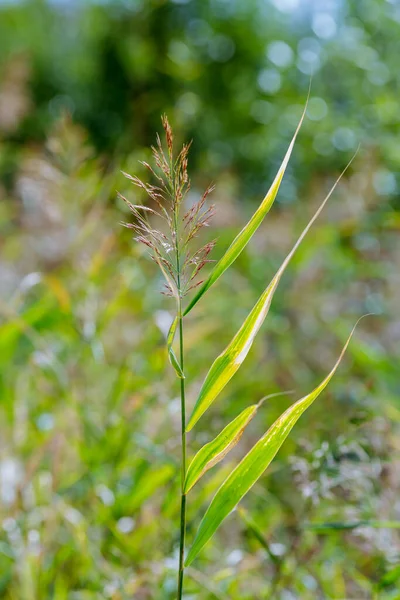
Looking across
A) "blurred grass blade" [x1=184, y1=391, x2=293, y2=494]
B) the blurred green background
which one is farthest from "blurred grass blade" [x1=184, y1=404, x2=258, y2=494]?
the blurred green background

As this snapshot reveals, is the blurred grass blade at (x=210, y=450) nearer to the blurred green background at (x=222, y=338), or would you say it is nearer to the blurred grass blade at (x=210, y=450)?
the blurred grass blade at (x=210, y=450)

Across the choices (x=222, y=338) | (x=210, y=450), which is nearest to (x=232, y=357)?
(x=210, y=450)

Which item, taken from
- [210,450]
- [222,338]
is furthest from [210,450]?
[222,338]

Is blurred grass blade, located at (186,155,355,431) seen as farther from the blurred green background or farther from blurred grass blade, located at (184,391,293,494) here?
the blurred green background

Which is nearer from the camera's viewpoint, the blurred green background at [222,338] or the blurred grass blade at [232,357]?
the blurred grass blade at [232,357]

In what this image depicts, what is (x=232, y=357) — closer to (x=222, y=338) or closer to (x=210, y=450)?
(x=210, y=450)

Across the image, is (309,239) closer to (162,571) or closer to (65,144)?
(65,144)

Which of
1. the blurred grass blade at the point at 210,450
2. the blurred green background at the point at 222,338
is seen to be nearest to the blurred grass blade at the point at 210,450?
the blurred grass blade at the point at 210,450

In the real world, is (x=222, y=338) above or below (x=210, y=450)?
below

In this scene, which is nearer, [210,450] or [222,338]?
[210,450]

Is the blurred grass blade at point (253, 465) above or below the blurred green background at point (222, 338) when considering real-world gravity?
above
